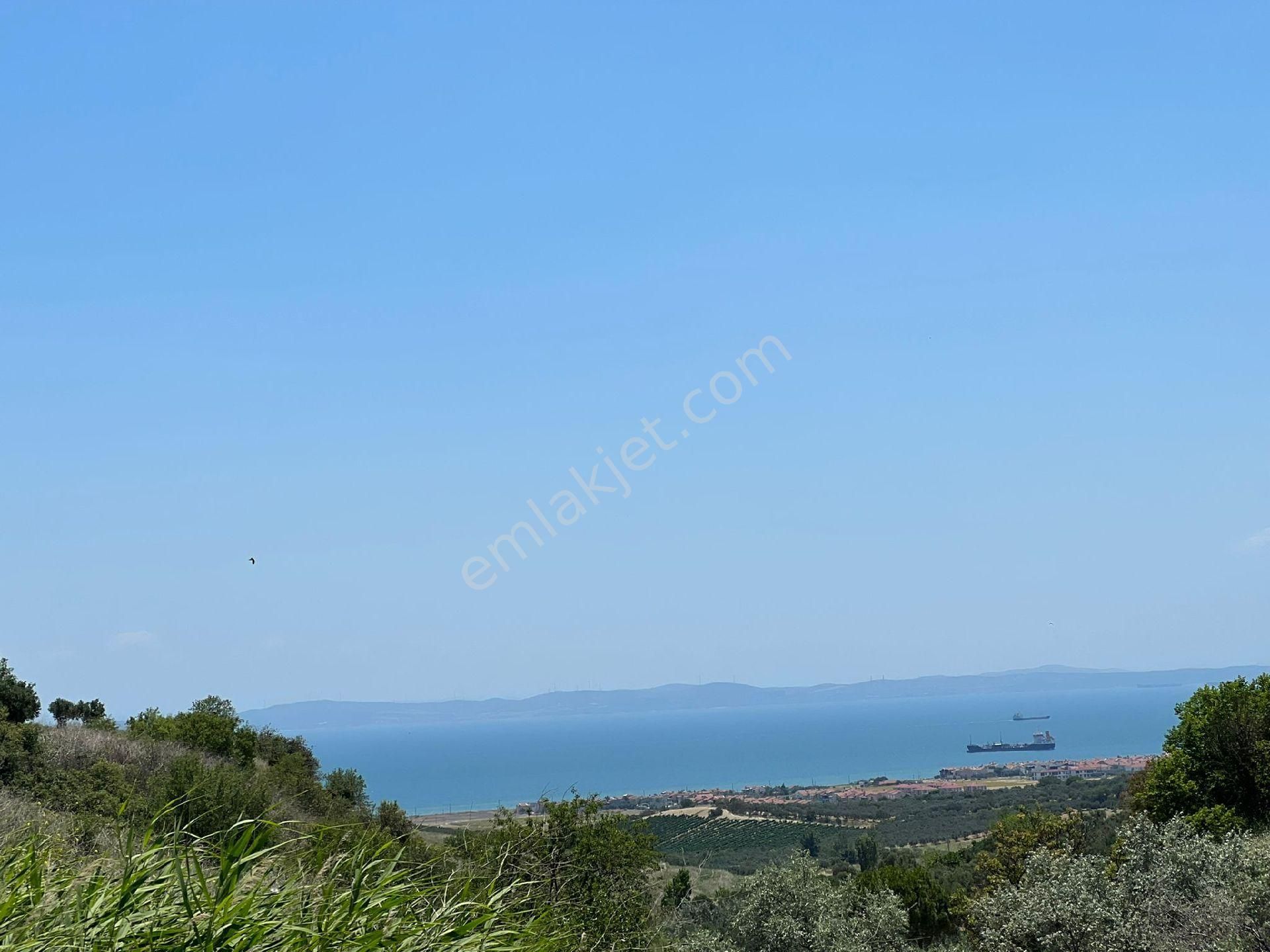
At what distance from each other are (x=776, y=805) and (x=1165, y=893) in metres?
66.7

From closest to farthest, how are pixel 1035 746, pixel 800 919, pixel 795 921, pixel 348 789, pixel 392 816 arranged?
1. pixel 795 921
2. pixel 800 919
3. pixel 392 816
4. pixel 348 789
5. pixel 1035 746

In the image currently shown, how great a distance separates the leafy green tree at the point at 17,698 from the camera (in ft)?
86.8

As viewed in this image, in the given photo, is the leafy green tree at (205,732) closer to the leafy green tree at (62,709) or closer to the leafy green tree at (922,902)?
the leafy green tree at (62,709)

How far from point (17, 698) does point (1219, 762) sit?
99.5 ft

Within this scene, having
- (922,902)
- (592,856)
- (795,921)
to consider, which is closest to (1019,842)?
(922,902)

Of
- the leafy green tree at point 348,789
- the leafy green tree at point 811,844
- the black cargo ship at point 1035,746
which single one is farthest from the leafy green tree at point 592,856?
the black cargo ship at point 1035,746

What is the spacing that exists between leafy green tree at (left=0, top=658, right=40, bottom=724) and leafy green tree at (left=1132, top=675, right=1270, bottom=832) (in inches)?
1129

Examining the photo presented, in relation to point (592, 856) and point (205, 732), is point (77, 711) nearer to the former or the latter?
point (205, 732)

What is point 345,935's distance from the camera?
186 inches

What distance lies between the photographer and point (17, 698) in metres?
26.8

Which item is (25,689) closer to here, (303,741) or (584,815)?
(303,741)

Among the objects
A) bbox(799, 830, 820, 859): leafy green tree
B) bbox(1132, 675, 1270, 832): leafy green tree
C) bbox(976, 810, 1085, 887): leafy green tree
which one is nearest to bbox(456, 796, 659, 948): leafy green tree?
bbox(976, 810, 1085, 887): leafy green tree

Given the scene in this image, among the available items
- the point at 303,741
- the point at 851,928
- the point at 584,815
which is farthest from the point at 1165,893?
the point at 303,741

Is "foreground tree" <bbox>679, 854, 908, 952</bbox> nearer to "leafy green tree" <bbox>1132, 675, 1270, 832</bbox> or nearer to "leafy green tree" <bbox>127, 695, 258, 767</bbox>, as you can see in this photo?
"leafy green tree" <bbox>1132, 675, 1270, 832</bbox>
